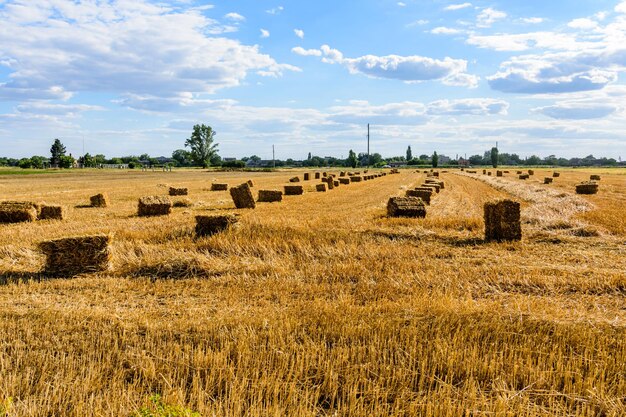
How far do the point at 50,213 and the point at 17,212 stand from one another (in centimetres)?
125

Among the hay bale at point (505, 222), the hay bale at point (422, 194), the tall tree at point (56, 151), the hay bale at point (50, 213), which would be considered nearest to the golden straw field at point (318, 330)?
the hay bale at point (505, 222)

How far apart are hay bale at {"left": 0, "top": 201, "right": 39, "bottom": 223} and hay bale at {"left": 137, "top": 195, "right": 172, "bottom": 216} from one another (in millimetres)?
3859

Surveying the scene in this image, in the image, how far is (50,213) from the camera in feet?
62.9

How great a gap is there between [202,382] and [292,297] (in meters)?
3.42

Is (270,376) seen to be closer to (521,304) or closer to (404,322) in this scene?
(404,322)

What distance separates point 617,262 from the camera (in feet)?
35.6

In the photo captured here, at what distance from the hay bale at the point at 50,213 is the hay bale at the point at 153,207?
9.66 ft

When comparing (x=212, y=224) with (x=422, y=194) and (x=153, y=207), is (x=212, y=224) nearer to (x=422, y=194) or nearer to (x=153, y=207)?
(x=153, y=207)

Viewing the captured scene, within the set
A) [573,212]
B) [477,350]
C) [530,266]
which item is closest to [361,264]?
[530,266]

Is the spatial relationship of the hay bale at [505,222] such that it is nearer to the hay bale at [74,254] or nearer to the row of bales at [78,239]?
the row of bales at [78,239]

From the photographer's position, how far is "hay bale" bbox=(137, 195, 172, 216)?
67.1 ft

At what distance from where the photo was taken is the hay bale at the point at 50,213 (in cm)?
1911

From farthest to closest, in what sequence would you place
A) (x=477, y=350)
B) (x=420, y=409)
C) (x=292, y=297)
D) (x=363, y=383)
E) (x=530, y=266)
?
(x=530, y=266), (x=292, y=297), (x=477, y=350), (x=363, y=383), (x=420, y=409)

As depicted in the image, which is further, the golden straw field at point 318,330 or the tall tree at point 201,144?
the tall tree at point 201,144
